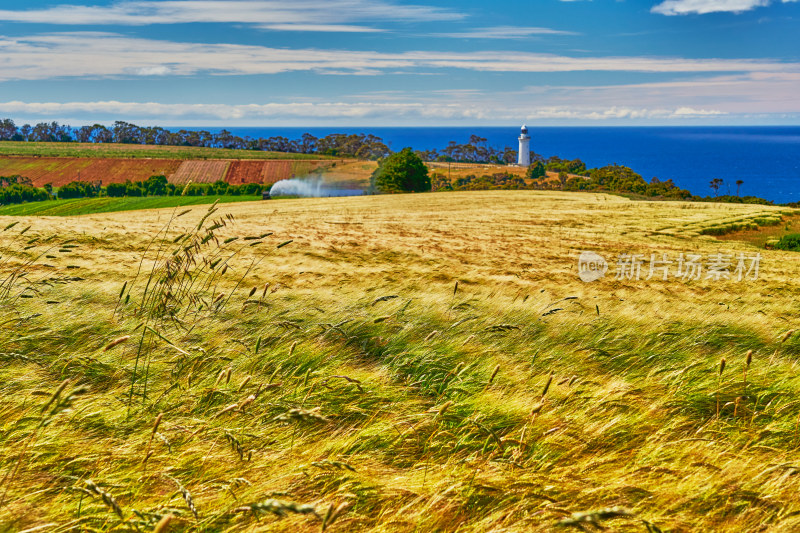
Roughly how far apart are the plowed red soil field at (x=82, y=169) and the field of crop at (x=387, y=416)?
13497cm

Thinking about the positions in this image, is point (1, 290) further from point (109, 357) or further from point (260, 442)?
point (260, 442)

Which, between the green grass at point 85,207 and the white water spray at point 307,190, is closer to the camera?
the green grass at point 85,207

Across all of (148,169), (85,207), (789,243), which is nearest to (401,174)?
(85,207)

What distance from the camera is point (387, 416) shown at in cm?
352

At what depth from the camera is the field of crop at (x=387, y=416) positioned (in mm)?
2527

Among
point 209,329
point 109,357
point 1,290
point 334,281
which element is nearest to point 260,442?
point 109,357

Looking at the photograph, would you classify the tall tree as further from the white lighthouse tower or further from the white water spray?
the white lighthouse tower

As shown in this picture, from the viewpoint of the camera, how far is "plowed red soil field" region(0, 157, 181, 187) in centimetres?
12650

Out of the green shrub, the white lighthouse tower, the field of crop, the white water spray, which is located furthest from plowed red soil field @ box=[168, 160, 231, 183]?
the field of crop

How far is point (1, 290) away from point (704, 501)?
6.57 m

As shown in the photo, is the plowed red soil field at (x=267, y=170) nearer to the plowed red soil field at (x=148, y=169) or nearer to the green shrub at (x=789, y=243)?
the plowed red soil field at (x=148, y=169)

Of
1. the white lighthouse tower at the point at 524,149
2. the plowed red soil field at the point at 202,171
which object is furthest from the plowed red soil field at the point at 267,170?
the white lighthouse tower at the point at 524,149

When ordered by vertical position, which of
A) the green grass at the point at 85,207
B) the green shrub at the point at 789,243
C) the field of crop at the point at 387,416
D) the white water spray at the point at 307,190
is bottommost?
the green shrub at the point at 789,243

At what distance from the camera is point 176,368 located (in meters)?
4.02
